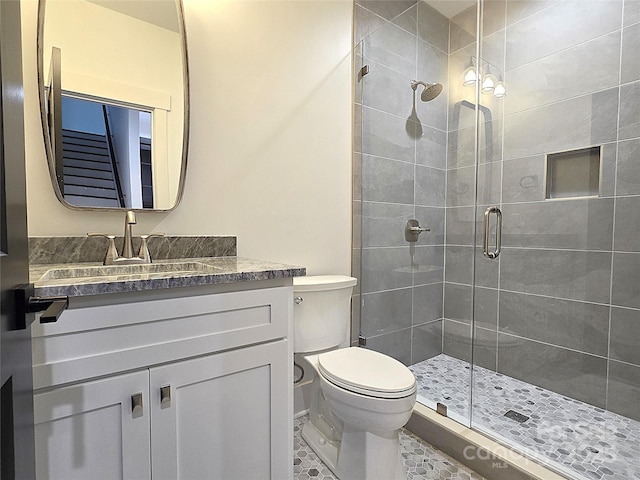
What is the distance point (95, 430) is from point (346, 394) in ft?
2.57

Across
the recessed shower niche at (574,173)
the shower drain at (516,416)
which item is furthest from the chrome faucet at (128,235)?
the recessed shower niche at (574,173)

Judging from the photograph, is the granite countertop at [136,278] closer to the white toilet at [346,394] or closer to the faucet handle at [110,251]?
the faucet handle at [110,251]

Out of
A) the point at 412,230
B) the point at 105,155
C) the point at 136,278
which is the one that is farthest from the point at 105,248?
the point at 412,230

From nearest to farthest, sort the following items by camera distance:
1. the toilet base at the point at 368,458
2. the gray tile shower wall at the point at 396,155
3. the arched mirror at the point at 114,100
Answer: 1. the arched mirror at the point at 114,100
2. the toilet base at the point at 368,458
3. the gray tile shower wall at the point at 396,155

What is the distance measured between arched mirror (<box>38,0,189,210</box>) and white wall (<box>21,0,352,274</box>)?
49 mm

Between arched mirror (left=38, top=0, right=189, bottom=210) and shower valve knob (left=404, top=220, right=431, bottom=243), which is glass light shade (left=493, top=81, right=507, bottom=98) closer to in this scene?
shower valve knob (left=404, top=220, right=431, bottom=243)

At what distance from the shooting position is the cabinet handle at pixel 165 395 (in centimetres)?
90

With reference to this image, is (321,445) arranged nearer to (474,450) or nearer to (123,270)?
(474,450)

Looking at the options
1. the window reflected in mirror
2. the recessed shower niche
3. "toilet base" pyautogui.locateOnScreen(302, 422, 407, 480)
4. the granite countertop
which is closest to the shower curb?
"toilet base" pyautogui.locateOnScreen(302, 422, 407, 480)

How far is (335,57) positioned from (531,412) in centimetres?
217

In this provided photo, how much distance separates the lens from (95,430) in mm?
822

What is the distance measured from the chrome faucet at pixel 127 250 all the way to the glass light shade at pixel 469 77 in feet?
6.27

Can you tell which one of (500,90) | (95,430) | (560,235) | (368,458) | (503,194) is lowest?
(368,458)

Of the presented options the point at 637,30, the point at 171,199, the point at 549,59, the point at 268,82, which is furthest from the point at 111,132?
the point at 637,30
